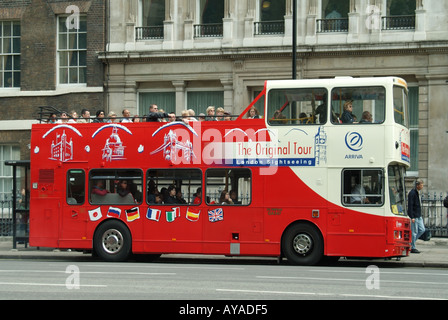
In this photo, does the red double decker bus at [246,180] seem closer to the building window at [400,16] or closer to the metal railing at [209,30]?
the building window at [400,16]

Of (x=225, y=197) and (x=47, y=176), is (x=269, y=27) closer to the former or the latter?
(x=225, y=197)

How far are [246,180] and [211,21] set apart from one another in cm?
1228

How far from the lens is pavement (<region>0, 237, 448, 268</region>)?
20.0 m

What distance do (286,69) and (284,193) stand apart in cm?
1094

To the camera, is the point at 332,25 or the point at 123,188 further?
the point at 332,25

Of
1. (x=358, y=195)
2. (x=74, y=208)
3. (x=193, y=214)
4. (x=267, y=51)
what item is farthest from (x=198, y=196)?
(x=267, y=51)

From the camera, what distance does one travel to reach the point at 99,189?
800 inches

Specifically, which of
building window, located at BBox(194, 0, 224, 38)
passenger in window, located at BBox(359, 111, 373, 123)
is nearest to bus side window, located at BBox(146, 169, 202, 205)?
passenger in window, located at BBox(359, 111, 373, 123)

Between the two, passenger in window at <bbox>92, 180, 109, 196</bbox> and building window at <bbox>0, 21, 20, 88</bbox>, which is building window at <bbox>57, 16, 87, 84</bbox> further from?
passenger in window at <bbox>92, 180, 109, 196</bbox>

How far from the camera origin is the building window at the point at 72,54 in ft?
101

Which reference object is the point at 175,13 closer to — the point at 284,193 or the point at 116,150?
the point at 116,150

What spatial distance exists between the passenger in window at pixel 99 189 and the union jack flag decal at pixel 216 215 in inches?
107

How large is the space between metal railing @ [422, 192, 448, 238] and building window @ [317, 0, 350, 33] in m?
6.80

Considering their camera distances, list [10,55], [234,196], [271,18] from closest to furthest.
A: [234,196] < [271,18] < [10,55]
